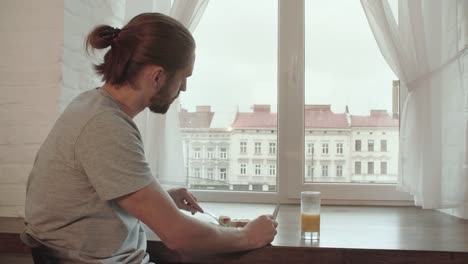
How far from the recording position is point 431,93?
1.86 meters

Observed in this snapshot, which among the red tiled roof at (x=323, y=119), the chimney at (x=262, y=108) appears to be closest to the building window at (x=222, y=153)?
the chimney at (x=262, y=108)

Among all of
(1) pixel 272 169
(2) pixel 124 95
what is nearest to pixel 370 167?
(1) pixel 272 169

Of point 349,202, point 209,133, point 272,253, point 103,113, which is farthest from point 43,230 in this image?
point 349,202

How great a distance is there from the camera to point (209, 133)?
221 cm

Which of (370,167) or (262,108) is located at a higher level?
(262,108)

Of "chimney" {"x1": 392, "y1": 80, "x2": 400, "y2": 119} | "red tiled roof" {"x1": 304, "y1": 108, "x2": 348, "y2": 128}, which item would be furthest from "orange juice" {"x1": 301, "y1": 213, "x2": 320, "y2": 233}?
"chimney" {"x1": 392, "y1": 80, "x2": 400, "y2": 119}

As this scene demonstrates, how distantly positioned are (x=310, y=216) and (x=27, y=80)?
109cm

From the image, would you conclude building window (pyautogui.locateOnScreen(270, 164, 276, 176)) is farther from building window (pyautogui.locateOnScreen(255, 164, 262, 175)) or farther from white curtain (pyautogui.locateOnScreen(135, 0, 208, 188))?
white curtain (pyautogui.locateOnScreen(135, 0, 208, 188))

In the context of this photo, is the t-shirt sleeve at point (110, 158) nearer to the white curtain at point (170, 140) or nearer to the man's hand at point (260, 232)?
the man's hand at point (260, 232)

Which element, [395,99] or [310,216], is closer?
[310,216]

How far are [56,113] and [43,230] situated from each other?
2.27ft

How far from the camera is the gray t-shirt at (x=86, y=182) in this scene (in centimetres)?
106

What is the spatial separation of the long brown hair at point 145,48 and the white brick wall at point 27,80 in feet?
1.93

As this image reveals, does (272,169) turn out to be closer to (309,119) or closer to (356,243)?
(309,119)
